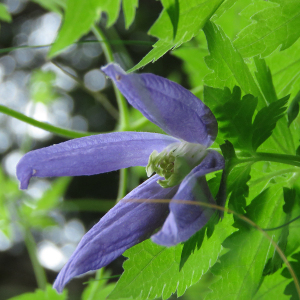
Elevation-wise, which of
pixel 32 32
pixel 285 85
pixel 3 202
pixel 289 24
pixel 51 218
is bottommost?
pixel 51 218

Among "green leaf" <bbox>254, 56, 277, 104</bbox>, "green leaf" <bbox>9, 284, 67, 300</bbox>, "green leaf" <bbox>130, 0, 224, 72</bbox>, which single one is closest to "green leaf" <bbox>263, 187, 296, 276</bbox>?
"green leaf" <bbox>254, 56, 277, 104</bbox>

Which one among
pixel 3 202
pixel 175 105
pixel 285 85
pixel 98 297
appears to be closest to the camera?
pixel 175 105

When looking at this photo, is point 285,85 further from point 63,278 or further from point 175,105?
point 63,278

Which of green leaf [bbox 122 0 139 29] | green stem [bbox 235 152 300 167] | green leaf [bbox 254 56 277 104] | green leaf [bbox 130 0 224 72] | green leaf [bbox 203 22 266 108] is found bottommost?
green stem [bbox 235 152 300 167]

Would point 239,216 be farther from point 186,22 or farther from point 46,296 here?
point 46,296

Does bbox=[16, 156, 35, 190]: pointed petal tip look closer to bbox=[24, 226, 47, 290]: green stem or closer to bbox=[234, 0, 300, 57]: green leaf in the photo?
bbox=[234, 0, 300, 57]: green leaf

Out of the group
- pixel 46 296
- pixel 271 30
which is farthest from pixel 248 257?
pixel 46 296

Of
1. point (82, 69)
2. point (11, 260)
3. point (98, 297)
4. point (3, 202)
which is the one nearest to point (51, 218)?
point (3, 202)
